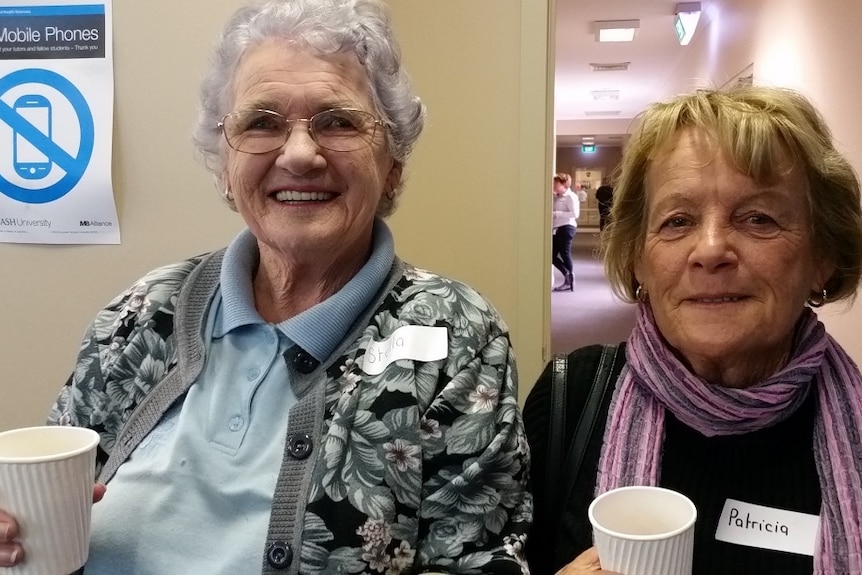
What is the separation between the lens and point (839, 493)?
984 millimetres

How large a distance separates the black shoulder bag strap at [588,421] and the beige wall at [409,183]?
99 cm

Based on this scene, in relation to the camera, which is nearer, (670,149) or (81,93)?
(670,149)

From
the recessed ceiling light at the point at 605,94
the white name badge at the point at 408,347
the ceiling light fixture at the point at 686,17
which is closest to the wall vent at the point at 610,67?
the recessed ceiling light at the point at 605,94

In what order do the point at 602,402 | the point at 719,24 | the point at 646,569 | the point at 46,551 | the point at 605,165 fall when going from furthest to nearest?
the point at 605,165 → the point at 719,24 → the point at 602,402 → the point at 46,551 → the point at 646,569

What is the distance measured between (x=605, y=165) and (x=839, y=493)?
20.6 m

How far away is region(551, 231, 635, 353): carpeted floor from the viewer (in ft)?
18.8

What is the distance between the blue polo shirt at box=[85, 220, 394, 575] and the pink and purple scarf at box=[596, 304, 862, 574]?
0.46m

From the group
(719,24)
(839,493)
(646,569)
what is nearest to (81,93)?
(646,569)

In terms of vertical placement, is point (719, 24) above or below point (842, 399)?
above

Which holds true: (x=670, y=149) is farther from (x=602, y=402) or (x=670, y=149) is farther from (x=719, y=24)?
(x=719, y=24)

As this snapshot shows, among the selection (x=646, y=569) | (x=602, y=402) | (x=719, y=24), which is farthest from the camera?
(x=719, y=24)

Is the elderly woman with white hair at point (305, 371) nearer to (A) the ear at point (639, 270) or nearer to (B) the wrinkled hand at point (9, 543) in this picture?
(B) the wrinkled hand at point (9, 543)

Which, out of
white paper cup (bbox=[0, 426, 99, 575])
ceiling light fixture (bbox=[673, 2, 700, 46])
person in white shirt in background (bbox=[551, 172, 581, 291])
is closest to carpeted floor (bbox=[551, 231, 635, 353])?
person in white shirt in background (bbox=[551, 172, 581, 291])

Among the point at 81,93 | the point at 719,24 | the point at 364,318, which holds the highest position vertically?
the point at 719,24
